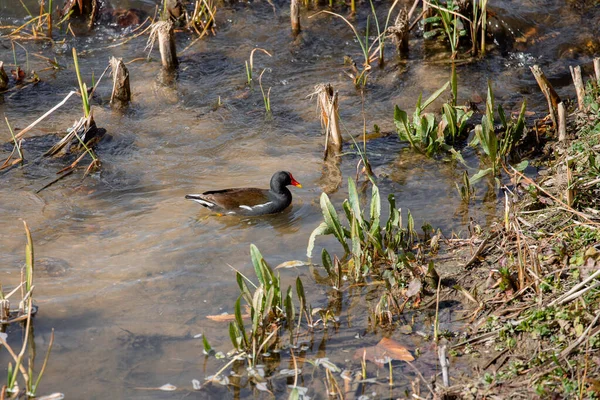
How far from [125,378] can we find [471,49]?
688cm

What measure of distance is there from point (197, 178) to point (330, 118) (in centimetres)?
155

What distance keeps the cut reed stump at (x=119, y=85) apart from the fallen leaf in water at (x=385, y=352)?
5.27m

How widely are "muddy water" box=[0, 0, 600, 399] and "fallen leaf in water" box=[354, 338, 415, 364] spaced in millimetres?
68

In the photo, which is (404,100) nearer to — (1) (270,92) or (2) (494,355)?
(1) (270,92)

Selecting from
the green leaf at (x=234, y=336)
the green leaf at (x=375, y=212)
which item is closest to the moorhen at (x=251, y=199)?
the green leaf at (x=375, y=212)

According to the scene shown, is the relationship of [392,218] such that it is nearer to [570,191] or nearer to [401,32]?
[570,191]

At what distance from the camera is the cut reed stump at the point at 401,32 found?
9359 millimetres

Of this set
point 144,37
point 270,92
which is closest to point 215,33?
point 144,37

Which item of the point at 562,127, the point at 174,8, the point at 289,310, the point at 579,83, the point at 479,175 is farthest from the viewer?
the point at 174,8

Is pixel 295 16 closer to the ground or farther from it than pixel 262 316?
farther from it

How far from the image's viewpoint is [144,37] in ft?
34.5

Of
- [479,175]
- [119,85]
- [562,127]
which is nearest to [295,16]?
[119,85]

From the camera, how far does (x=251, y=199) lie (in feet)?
23.2

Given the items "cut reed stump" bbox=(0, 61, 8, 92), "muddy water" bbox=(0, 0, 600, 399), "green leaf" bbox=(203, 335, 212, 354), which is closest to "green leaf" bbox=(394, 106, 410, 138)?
"muddy water" bbox=(0, 0, 600, 399)
